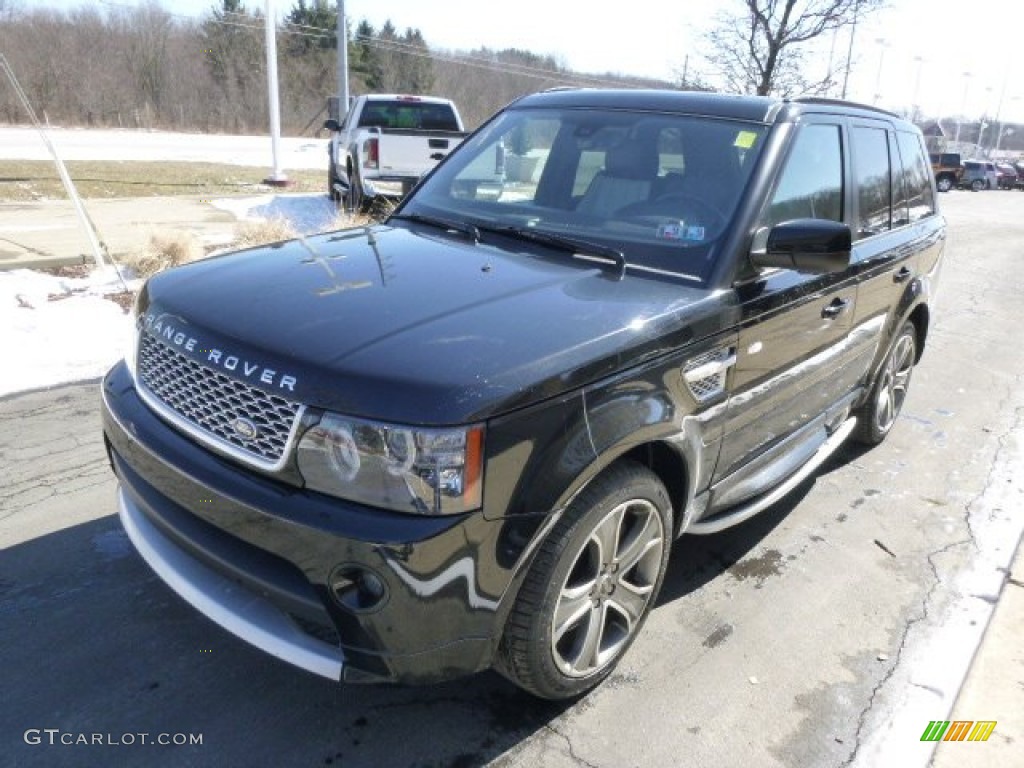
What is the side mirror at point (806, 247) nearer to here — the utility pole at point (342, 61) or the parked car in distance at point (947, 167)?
the utility pole at point (342, 61)

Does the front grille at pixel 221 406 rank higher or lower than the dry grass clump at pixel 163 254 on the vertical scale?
higher

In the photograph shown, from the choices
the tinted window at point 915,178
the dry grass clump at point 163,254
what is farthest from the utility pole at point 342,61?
the tinted window at point 915,178

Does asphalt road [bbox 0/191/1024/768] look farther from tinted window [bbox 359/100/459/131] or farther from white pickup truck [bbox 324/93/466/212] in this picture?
tinted window [bbox 359/100/459/131]

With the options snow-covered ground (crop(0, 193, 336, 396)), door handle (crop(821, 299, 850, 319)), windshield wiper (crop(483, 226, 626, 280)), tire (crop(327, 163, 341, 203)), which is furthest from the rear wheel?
door handle (crop(821, 299, 850, 319))

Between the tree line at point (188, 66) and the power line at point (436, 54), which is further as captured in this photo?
the power line at point (436, 54)

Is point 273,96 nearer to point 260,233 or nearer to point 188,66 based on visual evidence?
point 260,233

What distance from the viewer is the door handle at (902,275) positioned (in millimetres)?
4395

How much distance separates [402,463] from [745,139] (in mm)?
2094

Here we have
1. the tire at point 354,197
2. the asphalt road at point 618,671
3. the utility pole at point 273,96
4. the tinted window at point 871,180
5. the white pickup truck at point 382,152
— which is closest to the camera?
the asphalt road at point 618,671

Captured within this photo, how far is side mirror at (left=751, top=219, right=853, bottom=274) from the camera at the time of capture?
282 cm

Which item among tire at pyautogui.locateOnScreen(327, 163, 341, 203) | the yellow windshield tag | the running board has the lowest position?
the running board

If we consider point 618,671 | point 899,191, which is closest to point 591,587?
point 618,671

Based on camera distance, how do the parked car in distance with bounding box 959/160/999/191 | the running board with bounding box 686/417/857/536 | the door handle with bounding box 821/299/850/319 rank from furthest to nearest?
the parked car in distance with bounding box 959/160/999/191 < the door handle with bounding box 821/299/850/319 < the running board with bounding box 686/417/857/536

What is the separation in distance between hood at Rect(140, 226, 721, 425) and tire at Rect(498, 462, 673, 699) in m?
0.42
